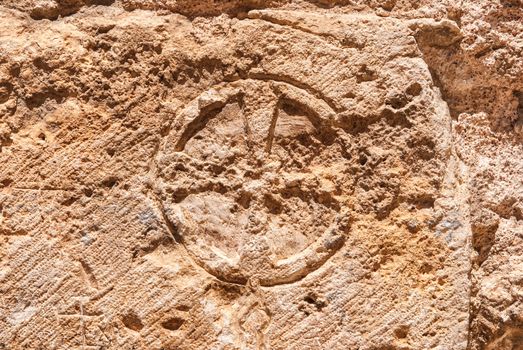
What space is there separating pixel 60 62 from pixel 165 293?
669mm

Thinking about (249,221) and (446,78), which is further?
(446,78)

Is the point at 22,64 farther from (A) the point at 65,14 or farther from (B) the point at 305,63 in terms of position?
(B) the point at 305,63

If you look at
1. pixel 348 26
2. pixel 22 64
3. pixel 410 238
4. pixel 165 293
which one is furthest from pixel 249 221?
pixel 22 64

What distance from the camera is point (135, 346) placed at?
197 centimetres

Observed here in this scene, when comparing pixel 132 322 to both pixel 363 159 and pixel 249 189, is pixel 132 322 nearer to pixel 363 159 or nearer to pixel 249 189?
pixel 249 189

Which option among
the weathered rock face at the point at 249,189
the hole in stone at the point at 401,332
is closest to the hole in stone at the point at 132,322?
the weathered rock face at the point at 249,189

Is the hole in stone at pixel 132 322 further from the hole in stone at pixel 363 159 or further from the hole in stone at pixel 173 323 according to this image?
the hole in stone at pixel 363 159

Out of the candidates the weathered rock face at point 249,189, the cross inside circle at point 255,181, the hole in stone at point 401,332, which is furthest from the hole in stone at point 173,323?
the hole in stone at point 401,332

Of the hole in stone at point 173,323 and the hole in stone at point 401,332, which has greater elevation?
the hole in stone at point 401,332

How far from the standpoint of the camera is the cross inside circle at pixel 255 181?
1.99m

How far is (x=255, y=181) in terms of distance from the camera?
202 centimetres

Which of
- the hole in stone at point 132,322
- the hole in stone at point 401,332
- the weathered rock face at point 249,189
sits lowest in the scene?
the hole in stone at point 132,322

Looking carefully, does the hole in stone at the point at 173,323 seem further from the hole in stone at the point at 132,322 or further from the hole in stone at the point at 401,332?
the hole in stone at the point at 401,332

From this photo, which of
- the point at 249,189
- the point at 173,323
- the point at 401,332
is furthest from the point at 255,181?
the point at 401,332
